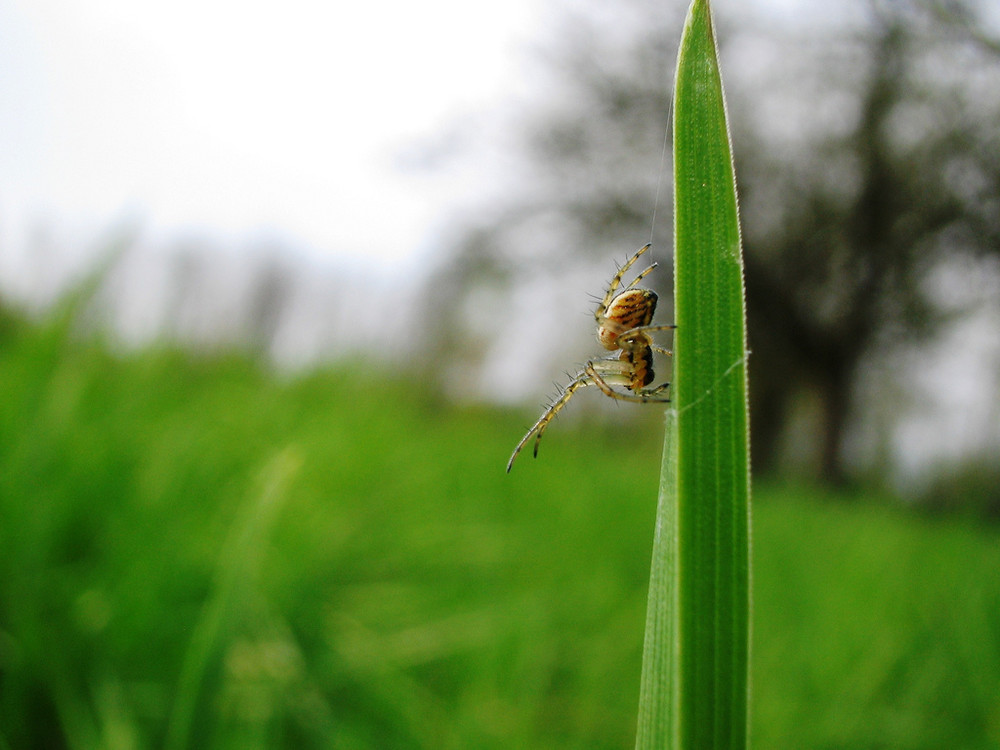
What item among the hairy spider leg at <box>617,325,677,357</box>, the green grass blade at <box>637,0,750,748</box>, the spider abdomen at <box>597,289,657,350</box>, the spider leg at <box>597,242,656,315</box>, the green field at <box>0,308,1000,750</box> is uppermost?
the spider leg at <box>597,242,656,315</box>

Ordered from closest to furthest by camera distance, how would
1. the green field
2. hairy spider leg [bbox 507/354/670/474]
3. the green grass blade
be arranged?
the green grass blade, hairy spider leg [bbox 507/354/670/474], the green field

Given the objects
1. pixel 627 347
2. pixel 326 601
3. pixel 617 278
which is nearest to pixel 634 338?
pixel 627 347

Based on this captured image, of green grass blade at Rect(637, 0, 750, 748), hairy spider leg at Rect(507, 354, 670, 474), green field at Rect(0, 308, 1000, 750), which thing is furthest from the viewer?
green field at Rect(0, 308, 1000, 750)

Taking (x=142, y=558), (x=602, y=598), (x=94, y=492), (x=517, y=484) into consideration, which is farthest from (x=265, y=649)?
(x=517, y=484)

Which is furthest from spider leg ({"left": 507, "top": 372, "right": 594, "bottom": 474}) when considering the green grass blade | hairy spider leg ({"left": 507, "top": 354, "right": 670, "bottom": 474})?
the green grass blade

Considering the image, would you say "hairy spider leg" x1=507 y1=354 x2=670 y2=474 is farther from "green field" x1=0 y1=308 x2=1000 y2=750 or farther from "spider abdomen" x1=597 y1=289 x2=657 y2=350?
"green field" x1=0 y1=308 x2=1000 y2=750

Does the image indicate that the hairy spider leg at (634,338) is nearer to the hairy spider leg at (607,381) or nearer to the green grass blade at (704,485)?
the hairy spider leg at (607,381)
